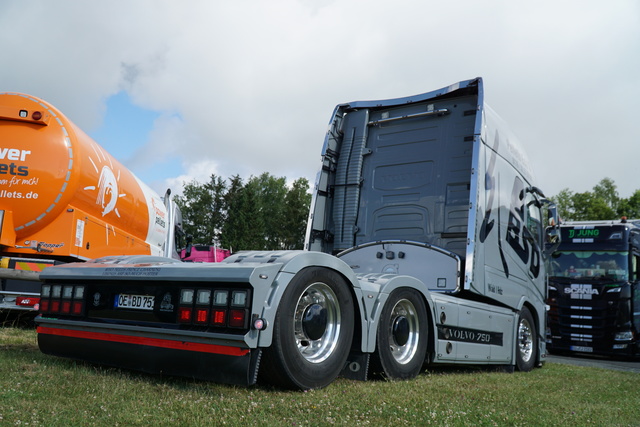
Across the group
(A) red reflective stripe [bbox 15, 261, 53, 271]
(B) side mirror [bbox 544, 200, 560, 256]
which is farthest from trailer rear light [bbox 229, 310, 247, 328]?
(B) side mirror [bbox 544, 200, 560, 256]

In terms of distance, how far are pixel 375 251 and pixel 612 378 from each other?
3462 mm

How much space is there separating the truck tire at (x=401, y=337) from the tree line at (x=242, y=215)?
48.2m

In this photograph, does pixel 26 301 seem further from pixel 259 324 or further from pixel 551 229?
pixel 551 229

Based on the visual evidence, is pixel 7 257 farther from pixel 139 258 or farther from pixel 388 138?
pixel 388 138

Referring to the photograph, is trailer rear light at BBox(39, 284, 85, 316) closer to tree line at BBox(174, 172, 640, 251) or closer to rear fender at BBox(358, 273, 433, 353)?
rear fender at BBox(358, 273, 433, 353)

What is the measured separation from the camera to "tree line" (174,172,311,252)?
190ft

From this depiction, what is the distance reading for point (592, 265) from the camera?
13.7 metres

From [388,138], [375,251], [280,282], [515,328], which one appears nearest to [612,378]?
[515,328]

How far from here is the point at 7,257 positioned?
322 inches

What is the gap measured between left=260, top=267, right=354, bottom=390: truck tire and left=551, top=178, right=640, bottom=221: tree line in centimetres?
4518

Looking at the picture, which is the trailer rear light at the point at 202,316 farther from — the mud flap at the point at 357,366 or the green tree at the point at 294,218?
the green tree at the point at 294,218

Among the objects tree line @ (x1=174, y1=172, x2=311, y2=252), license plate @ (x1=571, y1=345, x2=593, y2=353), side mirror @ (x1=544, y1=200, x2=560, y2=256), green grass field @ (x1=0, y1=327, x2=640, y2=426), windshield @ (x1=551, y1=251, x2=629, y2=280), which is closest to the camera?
green grass field @ (x1=0, y1=327, x2=640, y2=426)

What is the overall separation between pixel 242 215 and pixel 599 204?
3207cm

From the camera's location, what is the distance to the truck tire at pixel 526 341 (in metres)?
7.85
